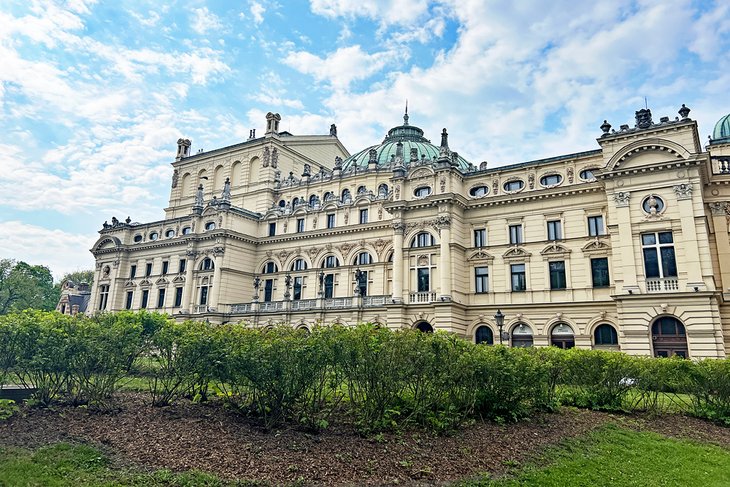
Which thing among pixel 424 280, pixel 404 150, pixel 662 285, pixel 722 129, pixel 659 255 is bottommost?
pixel 662 285

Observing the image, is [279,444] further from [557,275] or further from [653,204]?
[653,204]

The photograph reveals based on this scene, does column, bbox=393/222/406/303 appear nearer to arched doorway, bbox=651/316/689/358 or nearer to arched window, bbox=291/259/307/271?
arched window, bbox=291/259/307/271

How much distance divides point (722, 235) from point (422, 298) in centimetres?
2098

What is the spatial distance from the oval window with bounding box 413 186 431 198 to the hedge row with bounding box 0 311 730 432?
78.3 feet

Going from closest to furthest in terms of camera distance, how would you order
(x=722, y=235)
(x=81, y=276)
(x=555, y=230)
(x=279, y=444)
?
1. (x=279, y=444)
2. (x=722, y=235)
3. (x=555, y=230)
4. (x=81, y=276)

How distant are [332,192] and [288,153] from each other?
11.2 m

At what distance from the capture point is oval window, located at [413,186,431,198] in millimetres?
40903

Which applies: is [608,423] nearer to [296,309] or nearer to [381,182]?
[296,309]

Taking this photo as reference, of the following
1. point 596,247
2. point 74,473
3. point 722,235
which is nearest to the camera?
point 74,473

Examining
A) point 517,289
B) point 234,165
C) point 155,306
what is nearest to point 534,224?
point 517,289

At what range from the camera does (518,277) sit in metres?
37.5

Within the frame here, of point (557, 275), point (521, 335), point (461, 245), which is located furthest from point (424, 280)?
point (557, 275)

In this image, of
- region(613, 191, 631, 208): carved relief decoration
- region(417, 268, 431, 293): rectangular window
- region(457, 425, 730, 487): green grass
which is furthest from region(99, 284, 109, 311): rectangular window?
region(457, 425, 730, 487): green grass

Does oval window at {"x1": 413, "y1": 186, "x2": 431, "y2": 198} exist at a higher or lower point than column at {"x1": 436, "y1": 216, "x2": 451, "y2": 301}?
higher
